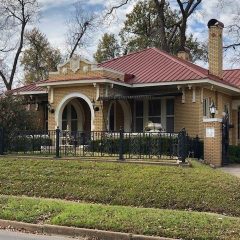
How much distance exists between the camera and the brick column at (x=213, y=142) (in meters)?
20.7

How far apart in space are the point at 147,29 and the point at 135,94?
93.3ft

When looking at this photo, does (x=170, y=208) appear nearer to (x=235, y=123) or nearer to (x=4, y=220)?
(x=4, y=220)

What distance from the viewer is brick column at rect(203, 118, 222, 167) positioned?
67.9 feet

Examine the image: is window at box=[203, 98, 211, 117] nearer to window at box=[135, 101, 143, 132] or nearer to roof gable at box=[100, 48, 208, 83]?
roof gable at box=[100, 48, 208, 83]

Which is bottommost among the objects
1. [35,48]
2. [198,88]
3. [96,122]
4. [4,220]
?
[4,220]

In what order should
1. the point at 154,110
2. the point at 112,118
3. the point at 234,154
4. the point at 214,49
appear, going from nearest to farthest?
the point at 234,154
the point at 154,110
the point at 112,118
the point at 214,49

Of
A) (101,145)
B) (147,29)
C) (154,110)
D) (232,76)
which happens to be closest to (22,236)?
(101,145)

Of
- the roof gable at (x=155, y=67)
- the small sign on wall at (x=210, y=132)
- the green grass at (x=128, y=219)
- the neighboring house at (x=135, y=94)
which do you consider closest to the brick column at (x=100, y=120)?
the neighboring house at (x=135, y=94)

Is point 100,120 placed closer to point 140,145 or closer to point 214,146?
point 140,145

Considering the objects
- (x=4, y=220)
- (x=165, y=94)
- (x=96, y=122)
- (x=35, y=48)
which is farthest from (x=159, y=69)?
(x=35, y=48)

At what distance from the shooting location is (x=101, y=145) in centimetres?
2122

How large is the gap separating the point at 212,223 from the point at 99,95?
14.7 metres

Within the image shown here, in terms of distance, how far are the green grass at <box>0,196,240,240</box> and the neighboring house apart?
39.6 feet

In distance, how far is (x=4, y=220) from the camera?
39.8ft
